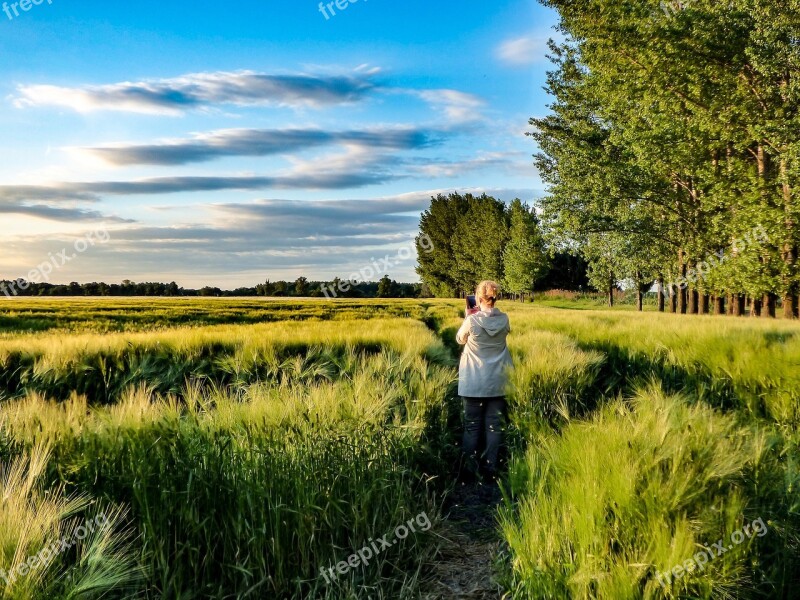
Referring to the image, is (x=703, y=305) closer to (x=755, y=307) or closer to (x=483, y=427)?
(x=755, y=307)

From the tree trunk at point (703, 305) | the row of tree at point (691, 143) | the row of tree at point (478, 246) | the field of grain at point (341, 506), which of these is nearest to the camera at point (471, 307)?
the field of grain at point (341, 506)

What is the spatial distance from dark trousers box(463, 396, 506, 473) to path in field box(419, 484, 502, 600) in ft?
2.27

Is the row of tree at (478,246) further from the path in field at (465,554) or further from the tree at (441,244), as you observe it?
the path in field at (465,554)

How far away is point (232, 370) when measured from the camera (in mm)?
8625

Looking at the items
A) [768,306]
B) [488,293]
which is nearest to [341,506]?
[488,293]

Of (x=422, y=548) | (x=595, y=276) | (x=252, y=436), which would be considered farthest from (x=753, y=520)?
(x=595, y=276)

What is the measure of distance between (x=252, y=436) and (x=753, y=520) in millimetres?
3000

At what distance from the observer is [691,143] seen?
70.3 ft

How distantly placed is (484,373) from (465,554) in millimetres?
2348

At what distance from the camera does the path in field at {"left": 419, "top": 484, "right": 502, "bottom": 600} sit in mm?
3391

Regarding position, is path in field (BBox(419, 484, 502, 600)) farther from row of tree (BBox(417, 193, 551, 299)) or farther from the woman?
row of tree (BBox(417, 193, 551, 299))

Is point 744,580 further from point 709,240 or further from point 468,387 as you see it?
point 709,240

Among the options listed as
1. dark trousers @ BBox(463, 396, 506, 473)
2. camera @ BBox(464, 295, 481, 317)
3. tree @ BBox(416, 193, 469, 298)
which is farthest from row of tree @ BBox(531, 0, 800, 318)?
tree @ BBox(416, 193, 469, 298)

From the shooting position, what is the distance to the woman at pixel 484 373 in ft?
19.6
